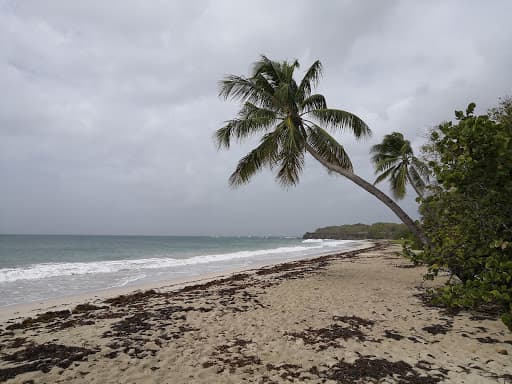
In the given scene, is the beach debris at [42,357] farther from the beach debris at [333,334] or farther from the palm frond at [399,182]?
the palm frond at [399,182]

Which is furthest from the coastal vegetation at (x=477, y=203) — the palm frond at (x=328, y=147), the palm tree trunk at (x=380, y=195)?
the palm frond at (x=328, y=147)

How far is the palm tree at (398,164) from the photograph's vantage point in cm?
1516

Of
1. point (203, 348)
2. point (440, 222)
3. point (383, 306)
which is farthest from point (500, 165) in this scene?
point (203, 348)

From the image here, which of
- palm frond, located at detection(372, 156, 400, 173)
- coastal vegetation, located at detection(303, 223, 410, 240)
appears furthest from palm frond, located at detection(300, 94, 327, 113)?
coastal vegetation, located at detection(303, 223, 410, 240)

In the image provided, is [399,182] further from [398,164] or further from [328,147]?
[328,147]

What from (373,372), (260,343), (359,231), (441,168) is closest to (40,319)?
(260,343)

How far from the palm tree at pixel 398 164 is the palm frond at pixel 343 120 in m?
5.78

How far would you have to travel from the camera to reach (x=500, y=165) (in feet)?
12.4

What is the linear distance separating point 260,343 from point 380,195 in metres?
5.58

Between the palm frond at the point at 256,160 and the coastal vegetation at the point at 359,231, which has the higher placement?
the palm frond at the point at 256,160

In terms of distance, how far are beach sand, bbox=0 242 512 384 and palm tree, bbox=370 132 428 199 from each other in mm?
9307

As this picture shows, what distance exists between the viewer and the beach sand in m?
3.47

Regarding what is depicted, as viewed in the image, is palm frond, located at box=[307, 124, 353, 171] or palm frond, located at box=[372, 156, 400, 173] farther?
palm frond, located at box=[372, 156, 400, 173]

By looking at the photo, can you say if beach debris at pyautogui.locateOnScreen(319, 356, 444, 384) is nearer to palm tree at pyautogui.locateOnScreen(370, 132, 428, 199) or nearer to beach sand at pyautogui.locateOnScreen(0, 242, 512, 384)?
beach sand at pyautogui.locateOnScreen(0, 242, 512, 384)
